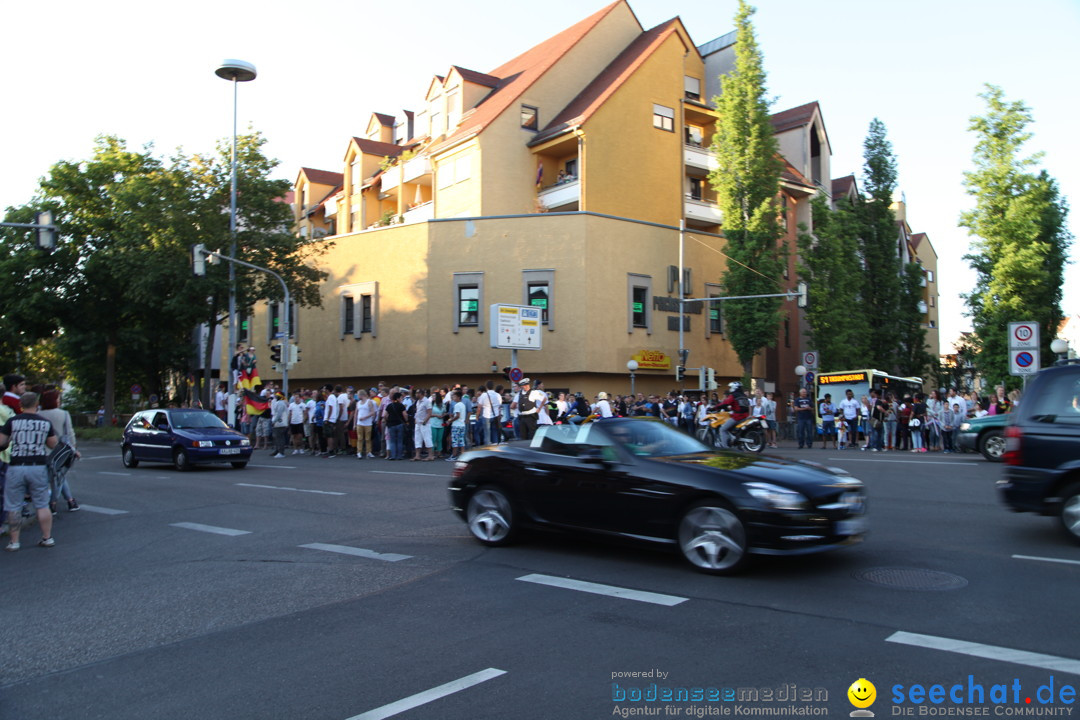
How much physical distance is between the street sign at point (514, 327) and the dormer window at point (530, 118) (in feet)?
40.4

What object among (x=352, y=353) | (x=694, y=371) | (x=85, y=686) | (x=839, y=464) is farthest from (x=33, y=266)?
(x=85, y=686)

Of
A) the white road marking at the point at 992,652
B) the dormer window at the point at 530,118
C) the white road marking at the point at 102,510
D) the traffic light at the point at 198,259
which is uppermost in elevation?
the dormer window at the point at 530,118

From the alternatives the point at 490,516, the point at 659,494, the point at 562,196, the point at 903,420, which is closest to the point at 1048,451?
the point at 659,494

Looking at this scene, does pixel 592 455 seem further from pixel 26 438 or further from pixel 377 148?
pixel 377 148

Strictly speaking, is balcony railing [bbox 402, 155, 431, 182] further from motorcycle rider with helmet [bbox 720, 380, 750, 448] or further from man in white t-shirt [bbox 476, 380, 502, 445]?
motorcycle rider with helmet [bbox 720, 380, 750, 448]

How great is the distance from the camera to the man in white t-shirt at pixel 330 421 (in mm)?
24438

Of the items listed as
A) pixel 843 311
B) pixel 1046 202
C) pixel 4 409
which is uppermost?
pixel 1046 202

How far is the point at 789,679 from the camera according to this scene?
4434 millimetres

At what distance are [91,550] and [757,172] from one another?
31.9m

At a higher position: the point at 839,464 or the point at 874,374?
the point at 874,374

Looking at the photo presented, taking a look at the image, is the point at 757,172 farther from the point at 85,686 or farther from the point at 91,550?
the point at 85,686

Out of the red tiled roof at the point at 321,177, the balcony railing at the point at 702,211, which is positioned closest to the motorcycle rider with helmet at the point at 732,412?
the balcony railing at the point at 702,211

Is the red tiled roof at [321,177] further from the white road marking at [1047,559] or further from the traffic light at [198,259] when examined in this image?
the white road marking at [1047,559]

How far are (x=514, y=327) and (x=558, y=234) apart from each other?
20.9 feet
